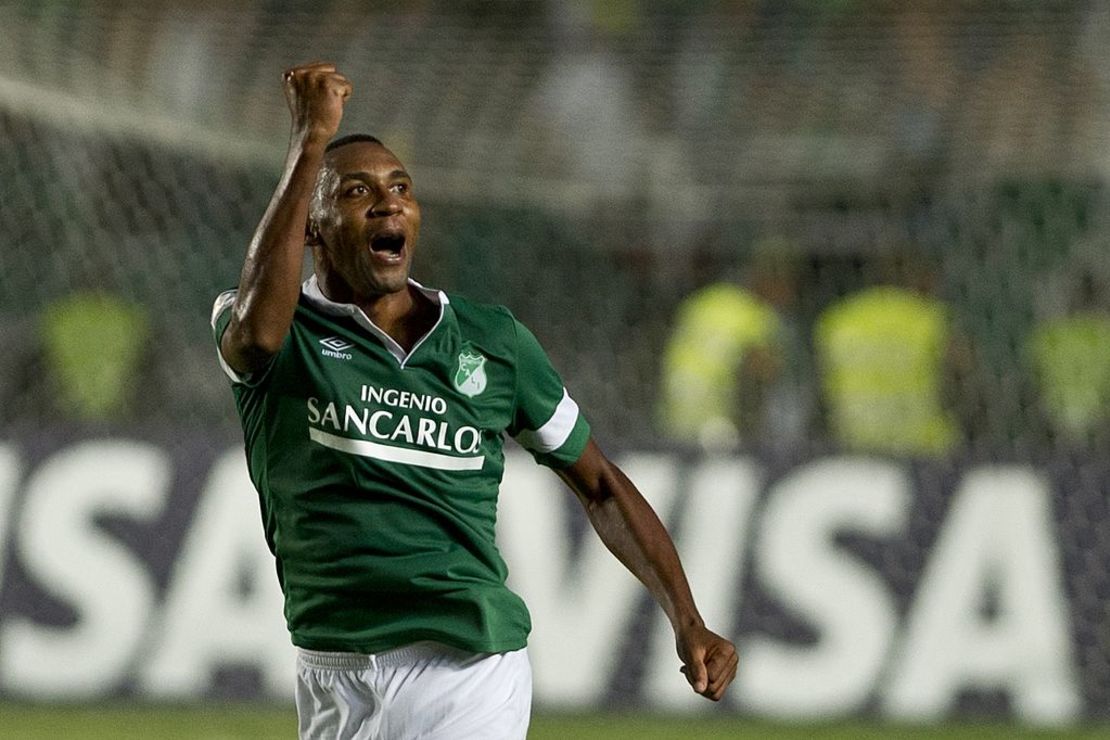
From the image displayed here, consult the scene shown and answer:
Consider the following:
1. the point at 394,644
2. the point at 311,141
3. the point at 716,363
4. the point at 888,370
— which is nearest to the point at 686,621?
the point at 394,644

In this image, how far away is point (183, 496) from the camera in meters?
8.78

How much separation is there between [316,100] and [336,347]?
0.52m

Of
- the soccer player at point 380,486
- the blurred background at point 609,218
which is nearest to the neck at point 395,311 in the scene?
the soccer player at point 380,486

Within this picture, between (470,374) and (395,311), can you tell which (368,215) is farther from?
(470,374)

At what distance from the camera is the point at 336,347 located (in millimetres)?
3721

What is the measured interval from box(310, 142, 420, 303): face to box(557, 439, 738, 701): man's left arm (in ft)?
2.04

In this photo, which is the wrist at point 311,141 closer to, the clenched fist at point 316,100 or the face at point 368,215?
the clenched fist at point 316,100

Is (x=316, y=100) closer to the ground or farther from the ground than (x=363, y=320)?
farther from the ground

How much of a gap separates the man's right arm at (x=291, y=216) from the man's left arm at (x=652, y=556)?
0.85 metres

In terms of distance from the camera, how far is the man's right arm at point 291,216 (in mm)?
3375

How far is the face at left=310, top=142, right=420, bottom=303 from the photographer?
3648 mm

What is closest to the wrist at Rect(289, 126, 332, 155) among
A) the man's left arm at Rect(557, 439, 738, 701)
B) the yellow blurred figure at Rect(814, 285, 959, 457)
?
the man's left arm at Rect(557, 439, 738, 701)

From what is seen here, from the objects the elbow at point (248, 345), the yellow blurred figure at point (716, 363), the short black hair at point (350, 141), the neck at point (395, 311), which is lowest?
the yellow blurred figure at point (716, 363)

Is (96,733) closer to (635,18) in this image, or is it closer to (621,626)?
(621,626)
